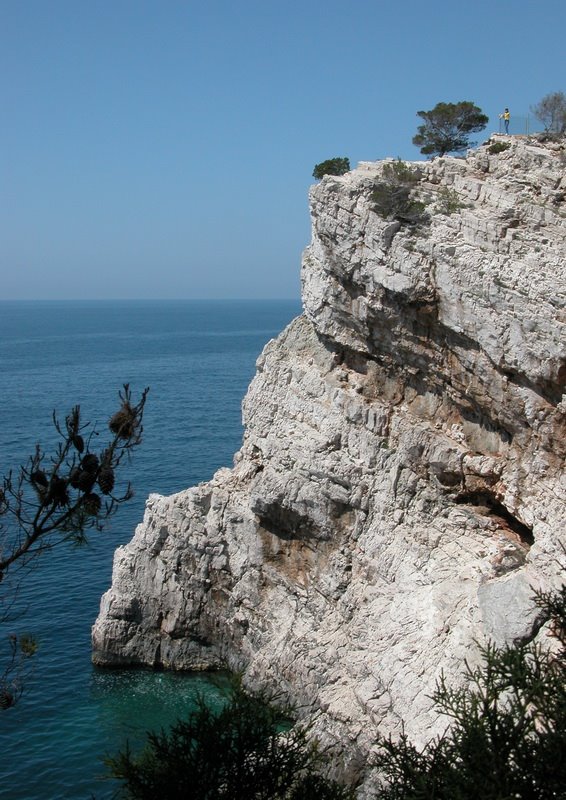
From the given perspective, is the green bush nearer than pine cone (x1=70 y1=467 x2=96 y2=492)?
No

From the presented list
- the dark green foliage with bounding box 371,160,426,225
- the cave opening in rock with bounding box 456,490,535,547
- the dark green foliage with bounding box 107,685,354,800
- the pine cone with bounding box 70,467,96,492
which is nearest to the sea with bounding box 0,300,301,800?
the pine cone with bounding box 70,467,96,492

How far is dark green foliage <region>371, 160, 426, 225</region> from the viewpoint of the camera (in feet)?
94.1

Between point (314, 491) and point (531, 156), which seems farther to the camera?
point (314, 491)

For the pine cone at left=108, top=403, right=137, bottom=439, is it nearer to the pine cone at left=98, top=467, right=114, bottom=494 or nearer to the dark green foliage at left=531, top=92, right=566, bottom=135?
the pine cone at left=98, top=467, right=114, bottom=494

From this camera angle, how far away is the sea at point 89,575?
3066cm

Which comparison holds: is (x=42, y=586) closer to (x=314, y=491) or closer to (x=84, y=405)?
(x=314, y=491)

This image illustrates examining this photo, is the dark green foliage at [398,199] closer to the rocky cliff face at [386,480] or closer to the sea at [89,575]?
the rocky cliff face at [386,480]

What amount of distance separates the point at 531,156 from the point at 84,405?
59726mm

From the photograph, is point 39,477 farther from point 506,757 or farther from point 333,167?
point 333,167

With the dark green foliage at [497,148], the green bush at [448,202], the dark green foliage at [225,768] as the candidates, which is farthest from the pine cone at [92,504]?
the dark green foliage at [497,148]

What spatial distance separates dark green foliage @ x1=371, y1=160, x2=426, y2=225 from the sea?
51.9 ft

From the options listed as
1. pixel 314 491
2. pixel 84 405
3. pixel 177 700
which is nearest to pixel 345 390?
pixel 314 491

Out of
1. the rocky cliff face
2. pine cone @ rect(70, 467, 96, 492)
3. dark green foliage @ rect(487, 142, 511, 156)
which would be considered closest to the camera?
pine cone @ rect(70, 467, 96, 492)

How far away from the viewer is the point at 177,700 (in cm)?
3438
